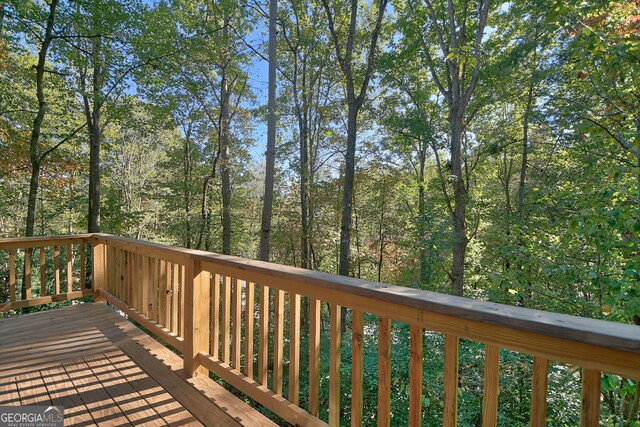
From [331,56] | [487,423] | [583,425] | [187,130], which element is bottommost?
[487,423]

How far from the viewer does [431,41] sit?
27.1 feet

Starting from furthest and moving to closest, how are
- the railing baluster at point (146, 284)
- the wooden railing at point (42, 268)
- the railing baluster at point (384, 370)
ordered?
1. the wooden railing at point (42, 268)
2. the railing baluster at point (146, 284)
3. the railing baluster at point (384, 370)

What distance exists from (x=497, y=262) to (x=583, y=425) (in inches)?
374

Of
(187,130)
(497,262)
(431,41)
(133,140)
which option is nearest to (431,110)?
(431,41)

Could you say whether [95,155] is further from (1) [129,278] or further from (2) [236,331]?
(2) [236,331]

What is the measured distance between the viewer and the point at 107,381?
2.05 meters

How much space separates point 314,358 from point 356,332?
27cm

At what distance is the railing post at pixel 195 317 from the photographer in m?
2.13

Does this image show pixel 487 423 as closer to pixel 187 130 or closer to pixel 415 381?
pixel 415 381

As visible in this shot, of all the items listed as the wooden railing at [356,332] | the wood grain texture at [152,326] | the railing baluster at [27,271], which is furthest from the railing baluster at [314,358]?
the railing baluster at [27,271]

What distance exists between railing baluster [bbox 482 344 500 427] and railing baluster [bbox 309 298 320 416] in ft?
2.29

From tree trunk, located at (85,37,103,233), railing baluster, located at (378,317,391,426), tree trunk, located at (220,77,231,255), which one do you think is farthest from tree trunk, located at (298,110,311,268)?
railing baluster, located at (378,317,391,426)

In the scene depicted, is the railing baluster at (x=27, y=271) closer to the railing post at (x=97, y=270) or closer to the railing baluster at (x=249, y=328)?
the railing post at (x=97, y=270)

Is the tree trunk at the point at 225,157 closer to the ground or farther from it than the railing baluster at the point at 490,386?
farther from it
